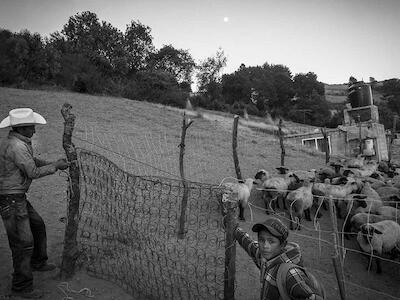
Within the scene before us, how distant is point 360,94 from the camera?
106 ft

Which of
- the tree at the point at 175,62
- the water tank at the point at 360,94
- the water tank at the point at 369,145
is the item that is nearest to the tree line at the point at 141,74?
the tree at the point at 175,62

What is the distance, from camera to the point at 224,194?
389 centimetres

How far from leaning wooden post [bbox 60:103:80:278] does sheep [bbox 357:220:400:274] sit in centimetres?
581

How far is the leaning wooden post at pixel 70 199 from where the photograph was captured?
177 inches

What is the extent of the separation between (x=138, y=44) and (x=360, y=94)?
4326 cm

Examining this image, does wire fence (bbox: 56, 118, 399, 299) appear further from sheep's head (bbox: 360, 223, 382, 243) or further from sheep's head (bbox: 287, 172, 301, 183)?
sheep's head (bbox: 287, 172, 301, 183)

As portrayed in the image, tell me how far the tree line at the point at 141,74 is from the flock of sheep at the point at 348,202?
29.6 meters

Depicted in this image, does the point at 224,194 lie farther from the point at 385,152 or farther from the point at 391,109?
the point at 391,109

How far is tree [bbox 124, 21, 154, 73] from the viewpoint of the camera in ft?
190

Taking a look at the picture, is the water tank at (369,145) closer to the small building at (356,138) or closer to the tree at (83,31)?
the small building at (356,138)

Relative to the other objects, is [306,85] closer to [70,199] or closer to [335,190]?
[335,190]

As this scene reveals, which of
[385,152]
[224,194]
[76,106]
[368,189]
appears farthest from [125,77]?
[224,194]

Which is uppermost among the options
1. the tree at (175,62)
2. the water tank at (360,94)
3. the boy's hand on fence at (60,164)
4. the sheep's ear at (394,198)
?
the tree at (175,62)

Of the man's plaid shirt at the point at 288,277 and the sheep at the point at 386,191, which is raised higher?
the man's plaid shirt at the point at 288,277
